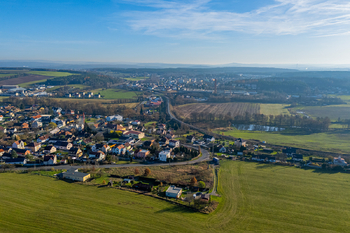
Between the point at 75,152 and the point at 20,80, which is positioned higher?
the point at 20,80

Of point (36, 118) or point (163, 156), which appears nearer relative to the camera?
point (163, 156)

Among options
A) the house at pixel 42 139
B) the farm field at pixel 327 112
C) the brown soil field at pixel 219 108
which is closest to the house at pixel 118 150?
the house at pixel 42 139

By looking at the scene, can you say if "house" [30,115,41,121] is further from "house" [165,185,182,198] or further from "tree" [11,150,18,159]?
"house" [165,185,182,198]

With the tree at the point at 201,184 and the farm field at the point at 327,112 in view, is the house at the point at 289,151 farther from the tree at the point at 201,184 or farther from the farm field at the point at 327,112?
the farm field at the point at 327,112

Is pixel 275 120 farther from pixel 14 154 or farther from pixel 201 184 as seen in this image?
pixel 14 154

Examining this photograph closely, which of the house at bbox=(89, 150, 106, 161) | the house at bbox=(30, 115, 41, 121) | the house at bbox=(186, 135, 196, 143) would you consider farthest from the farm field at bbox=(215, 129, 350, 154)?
the house at bbox=(30, 115, 41, 121)

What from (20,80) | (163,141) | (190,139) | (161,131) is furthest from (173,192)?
(20,80)
